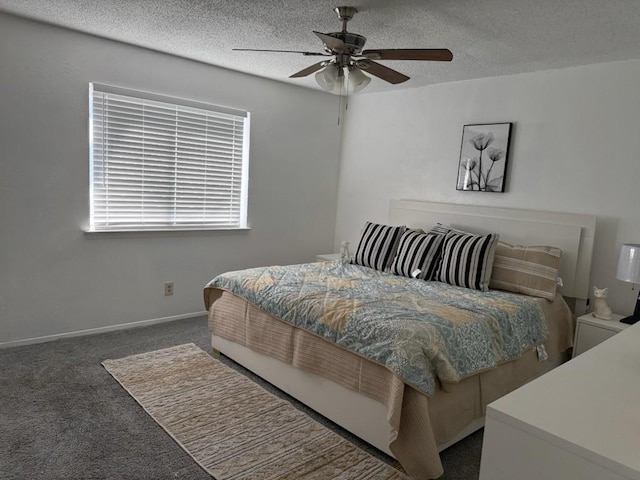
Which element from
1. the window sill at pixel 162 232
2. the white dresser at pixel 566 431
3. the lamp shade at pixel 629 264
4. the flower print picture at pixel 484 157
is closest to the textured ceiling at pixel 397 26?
the flower print picture at pixel 484 157

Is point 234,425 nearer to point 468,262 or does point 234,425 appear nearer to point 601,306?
point 468,262

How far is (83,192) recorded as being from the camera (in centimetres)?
357

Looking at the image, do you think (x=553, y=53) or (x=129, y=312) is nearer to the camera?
(x=553, y=53)

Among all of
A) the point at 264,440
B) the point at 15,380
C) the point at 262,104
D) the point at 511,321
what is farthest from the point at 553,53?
the point at 15,380

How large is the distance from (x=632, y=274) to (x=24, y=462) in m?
3.62

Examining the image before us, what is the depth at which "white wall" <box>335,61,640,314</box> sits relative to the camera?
129 inches

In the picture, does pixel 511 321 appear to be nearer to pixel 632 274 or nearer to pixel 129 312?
pixel 632 274

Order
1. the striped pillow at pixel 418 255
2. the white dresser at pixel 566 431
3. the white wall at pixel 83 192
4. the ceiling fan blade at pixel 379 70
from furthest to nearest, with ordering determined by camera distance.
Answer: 1. the striped pillow at pixel 418 255
2. the white wall at pixel 83 192
3. the ceiling fan blade at pixel 379 70
4. the white dresser at pixel 566 431

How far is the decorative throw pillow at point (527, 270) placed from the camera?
3.22 meters

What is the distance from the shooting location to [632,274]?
9.68 feet

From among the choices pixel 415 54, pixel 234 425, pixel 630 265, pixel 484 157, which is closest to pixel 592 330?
pixel 630 265

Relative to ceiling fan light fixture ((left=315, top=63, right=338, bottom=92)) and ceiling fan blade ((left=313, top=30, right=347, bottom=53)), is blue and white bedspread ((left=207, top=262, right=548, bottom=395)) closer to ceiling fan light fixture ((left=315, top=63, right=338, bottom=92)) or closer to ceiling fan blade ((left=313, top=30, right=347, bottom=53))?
ceiling fan light fixture ((left=315, top=63, right=338, bottom=92))

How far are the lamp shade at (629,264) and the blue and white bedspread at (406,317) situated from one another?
601mm

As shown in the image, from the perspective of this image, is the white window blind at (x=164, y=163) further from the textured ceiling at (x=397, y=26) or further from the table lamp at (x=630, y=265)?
the table lamp at (x=630, y=265)
